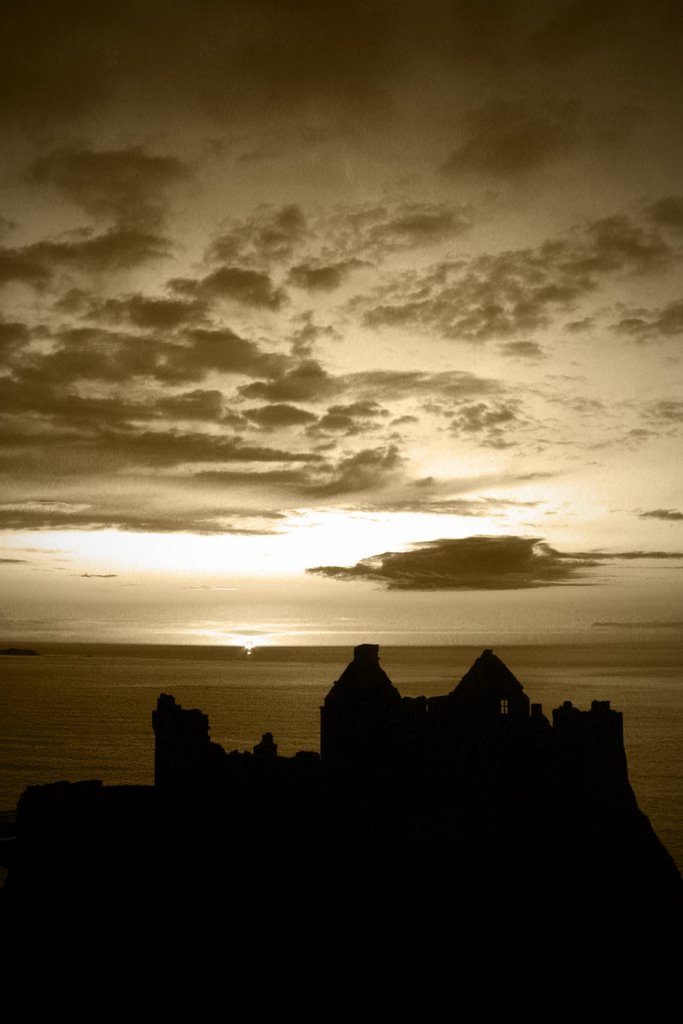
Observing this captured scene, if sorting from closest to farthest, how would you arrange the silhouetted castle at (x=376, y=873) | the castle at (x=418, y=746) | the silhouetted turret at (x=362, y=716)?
the silhouetted castle at (x=376, y=873), the castle at (x=418, y=746), the silhouetted turret at (x=362, y=716)

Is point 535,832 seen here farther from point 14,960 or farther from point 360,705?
point 14,960

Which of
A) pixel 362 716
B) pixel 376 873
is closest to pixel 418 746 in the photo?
pixel 362 716

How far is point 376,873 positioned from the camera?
23.6 metres

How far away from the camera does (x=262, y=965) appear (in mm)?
21875

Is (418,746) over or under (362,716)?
under

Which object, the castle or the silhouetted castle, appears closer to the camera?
the silhouetted castle

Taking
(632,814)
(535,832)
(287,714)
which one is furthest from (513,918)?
(287,714)

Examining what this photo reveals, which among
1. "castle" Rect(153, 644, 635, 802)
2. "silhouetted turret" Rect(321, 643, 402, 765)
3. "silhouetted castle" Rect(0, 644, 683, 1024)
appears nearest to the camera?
"silhouetted castle" Rect(0, 644, 683, 1024)

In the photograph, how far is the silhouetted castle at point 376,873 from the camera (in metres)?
22.1

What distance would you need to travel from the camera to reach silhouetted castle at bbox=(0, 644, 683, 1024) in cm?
2208

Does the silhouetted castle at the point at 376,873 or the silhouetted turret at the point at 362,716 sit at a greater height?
the silhouetted turret at the point at 362,716

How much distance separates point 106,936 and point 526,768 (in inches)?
514

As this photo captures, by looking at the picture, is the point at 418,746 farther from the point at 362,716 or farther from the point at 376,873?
the point at 376,873

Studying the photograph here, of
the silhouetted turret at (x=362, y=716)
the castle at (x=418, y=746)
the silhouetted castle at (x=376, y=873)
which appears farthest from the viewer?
the silhouetted turret at (x=362, y=716)
